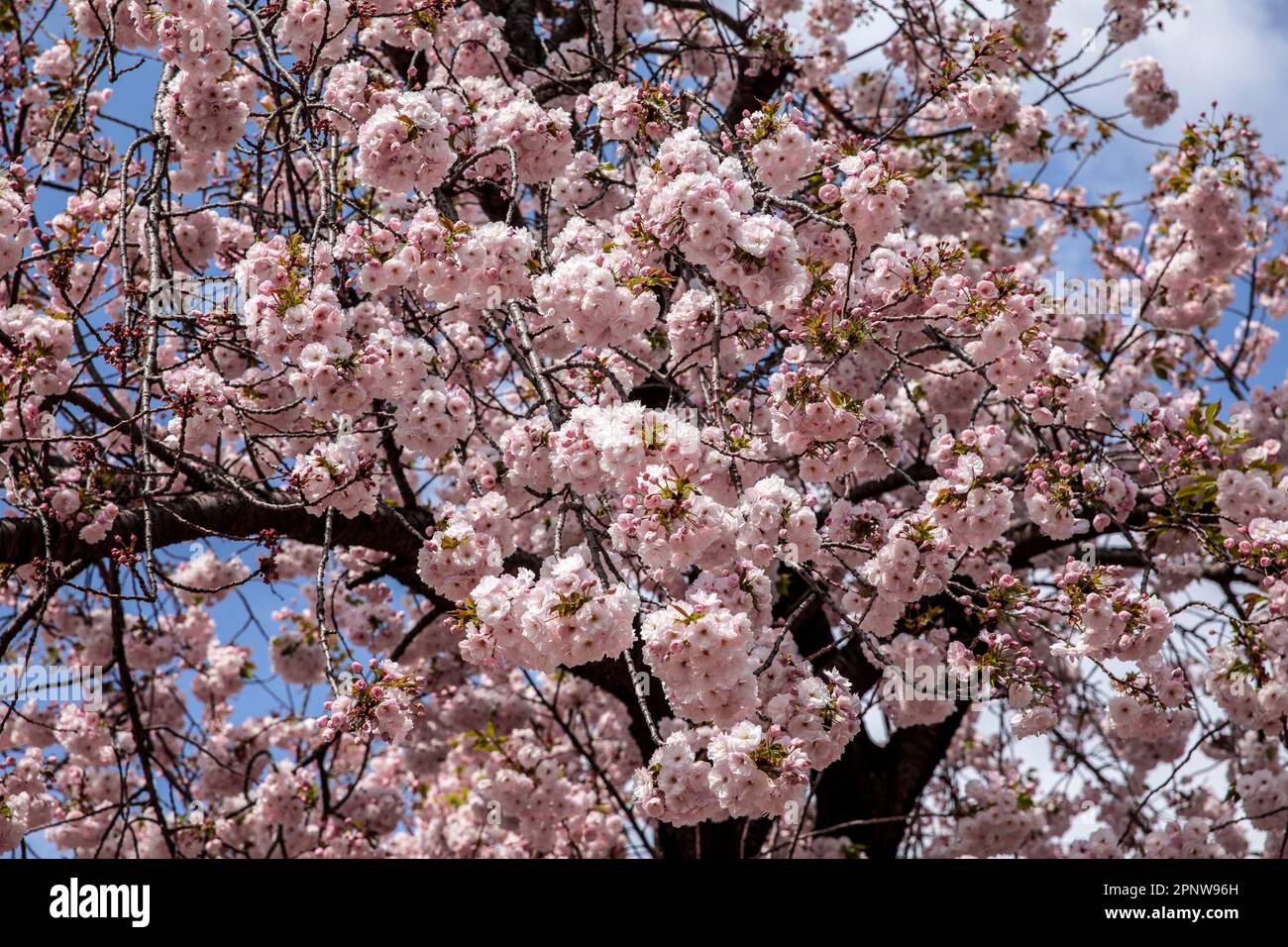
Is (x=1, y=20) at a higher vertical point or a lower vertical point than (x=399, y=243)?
higher

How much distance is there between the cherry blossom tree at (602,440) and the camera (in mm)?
3016

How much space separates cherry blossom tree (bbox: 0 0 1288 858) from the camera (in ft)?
9.89

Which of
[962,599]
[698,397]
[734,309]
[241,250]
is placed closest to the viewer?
[962,599]

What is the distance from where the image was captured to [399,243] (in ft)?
10.9

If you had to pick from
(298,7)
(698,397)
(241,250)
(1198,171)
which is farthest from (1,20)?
(1198,171)

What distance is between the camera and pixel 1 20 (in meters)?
5.28

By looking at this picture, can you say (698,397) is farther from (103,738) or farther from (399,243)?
(103,738)

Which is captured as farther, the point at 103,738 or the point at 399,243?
the point at 103,738

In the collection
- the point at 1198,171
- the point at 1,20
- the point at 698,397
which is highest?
the point at 1,20

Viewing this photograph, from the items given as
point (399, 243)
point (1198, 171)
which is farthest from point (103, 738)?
point (1198, 171)

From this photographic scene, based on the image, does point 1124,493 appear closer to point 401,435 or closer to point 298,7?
point 401,435

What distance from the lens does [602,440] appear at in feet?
9.09
